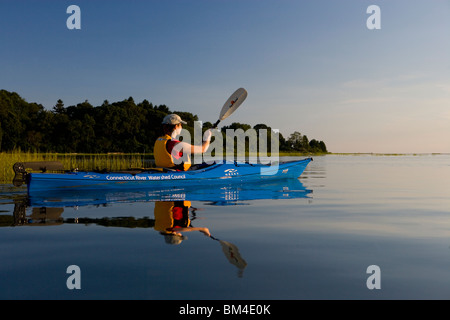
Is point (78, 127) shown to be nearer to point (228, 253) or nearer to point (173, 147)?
point (173, 147)

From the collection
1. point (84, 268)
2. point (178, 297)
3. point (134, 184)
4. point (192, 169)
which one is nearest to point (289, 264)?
point (178, 297)

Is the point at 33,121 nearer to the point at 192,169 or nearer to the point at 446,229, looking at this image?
the point at 192,169

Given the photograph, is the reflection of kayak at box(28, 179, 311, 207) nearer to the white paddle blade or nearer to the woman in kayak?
the woman in kayak

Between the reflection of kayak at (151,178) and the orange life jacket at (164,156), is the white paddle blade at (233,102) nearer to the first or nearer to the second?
the reflection of kayak at (151,178)

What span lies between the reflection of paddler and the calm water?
0.25 feet

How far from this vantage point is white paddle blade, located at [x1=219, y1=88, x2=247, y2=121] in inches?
507

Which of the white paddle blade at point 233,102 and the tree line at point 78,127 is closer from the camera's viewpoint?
the white paddle blade at point 233,102

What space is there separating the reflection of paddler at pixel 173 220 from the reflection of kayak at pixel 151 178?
6.14ft

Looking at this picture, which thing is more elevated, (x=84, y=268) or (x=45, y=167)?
(x=45, y=167)

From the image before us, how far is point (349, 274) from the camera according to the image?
132 inches

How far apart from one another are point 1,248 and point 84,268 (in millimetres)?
1344

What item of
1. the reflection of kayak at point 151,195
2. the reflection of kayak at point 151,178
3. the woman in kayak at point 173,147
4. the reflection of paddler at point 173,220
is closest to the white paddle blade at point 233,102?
the reflection of kayak at point 151,178

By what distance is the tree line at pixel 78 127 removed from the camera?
5874 centimetres
